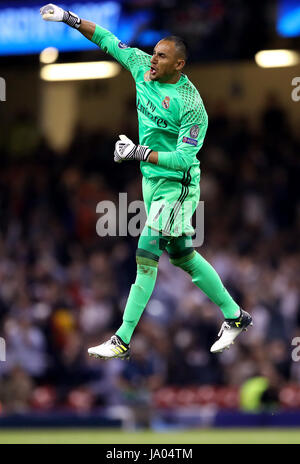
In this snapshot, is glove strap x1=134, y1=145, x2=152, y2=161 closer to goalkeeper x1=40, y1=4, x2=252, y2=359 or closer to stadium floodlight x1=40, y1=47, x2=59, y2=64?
goalkeeper x1=40, y1=4, x2=252, y2=359

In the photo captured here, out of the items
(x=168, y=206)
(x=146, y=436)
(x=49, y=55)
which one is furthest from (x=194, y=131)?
(x=49, y=55)

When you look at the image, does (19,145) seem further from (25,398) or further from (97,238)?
(25,398)

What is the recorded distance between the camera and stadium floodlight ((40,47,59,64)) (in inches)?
742

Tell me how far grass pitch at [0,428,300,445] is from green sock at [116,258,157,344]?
17.8ft

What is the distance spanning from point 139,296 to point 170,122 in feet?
5.34

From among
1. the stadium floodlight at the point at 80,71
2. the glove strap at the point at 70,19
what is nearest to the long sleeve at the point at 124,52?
the glove strap at the point at 70,19

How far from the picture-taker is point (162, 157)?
32.2ft

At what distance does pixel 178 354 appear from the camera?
1872 centimetres

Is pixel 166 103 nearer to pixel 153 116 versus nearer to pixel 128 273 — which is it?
pixel 153 116

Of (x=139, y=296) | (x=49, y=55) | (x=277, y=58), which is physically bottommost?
(x=139, y=296)

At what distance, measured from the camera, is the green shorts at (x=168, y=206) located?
10.1 meters

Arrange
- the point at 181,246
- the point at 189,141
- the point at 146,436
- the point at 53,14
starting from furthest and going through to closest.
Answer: the point at 146,436 → the point at 181,246 → the point at 53,14 → the point at 189,141
